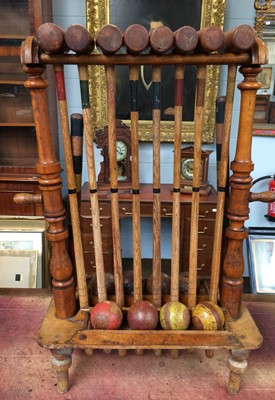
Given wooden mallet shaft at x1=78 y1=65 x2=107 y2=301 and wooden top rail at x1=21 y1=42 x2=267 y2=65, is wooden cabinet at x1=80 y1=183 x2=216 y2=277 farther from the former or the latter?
wooden top rail at x1=21 y1=42 x2=267 y2=65

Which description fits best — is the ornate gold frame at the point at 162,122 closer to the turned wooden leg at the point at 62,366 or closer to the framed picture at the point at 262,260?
the framed picture at the point at 262,260

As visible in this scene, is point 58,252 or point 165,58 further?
point 58,252

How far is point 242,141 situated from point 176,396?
0.64 m

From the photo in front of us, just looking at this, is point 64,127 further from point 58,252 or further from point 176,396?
point 176,396

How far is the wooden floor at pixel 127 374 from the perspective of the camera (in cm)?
84

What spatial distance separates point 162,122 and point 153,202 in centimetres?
165

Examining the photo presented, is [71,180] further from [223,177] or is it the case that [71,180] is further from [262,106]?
[262,106]

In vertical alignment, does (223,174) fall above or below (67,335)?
above

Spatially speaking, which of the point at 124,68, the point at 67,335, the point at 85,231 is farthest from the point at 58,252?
the point at 124,68

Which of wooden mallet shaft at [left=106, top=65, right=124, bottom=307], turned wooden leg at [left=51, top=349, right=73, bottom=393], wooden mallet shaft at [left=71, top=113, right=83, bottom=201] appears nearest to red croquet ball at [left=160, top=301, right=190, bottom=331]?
wooden mallet shaft at [left=106, top=65, right=124, bottom=307]

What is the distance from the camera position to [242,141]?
0.82 metres

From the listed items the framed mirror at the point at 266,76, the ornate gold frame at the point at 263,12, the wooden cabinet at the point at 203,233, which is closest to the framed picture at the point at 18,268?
the wooden cabinet at the point at 203,233

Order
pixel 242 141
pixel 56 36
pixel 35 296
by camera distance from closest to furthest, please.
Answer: pixel 56 36, pixel 242 141, pixel 35 296

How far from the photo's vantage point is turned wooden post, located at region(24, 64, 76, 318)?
787 mm
